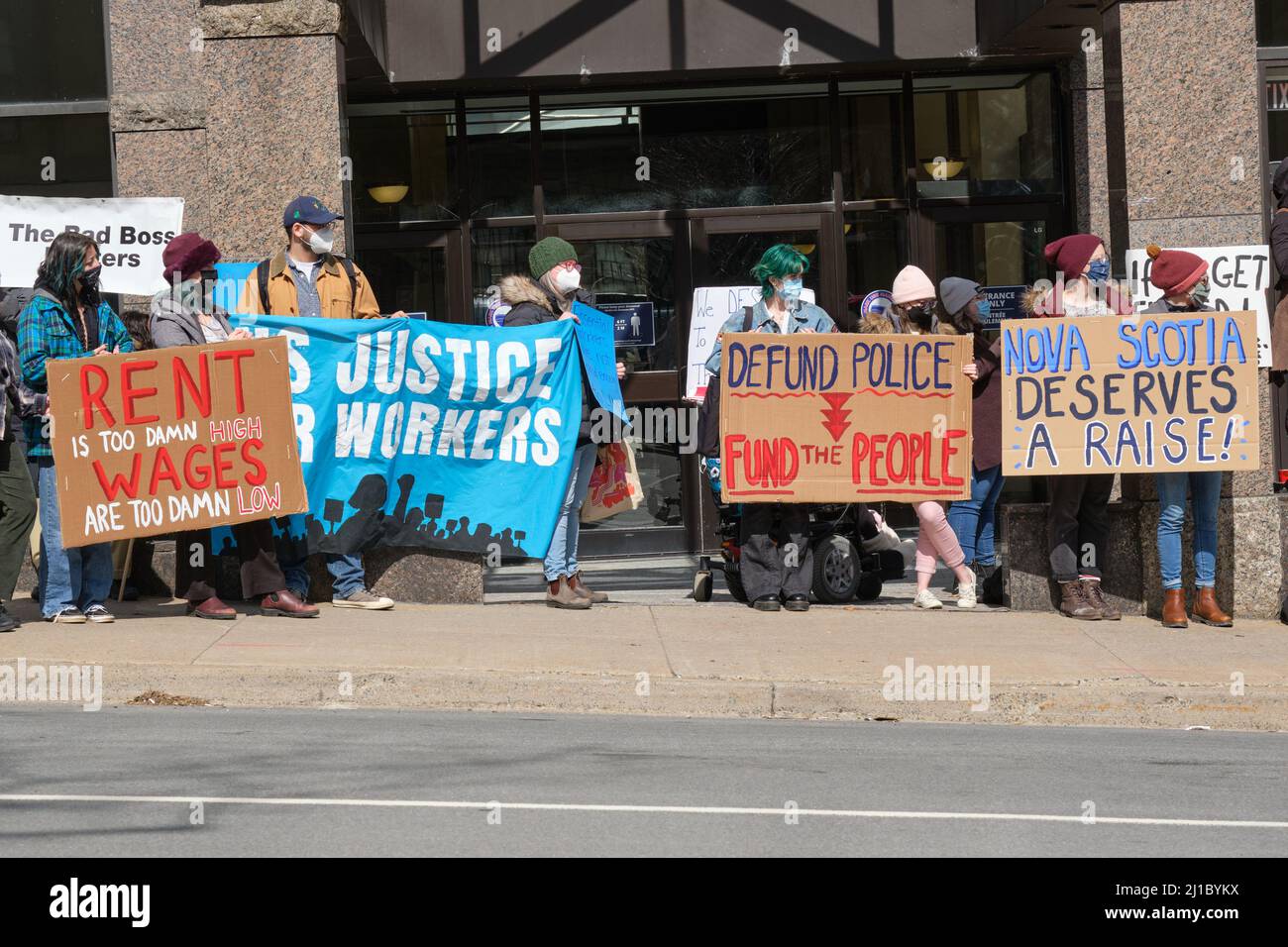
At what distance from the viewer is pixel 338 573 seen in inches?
402

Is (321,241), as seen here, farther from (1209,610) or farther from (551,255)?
(1209,610)

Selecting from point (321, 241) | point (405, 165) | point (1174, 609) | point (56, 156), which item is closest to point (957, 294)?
point (1174, 609)

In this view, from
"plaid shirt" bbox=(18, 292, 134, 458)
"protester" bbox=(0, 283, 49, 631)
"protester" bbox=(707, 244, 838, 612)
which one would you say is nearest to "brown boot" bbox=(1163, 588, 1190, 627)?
"protester" bbox=(707, 244, 838, 612)

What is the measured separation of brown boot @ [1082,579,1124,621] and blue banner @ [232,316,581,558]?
311 centimetres

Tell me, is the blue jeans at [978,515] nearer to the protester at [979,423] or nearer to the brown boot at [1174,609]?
the protester at [979,423]

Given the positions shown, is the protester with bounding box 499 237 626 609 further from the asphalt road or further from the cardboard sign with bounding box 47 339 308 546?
the asphalt road

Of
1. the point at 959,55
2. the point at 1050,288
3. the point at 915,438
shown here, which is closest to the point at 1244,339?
the point at 1050,288

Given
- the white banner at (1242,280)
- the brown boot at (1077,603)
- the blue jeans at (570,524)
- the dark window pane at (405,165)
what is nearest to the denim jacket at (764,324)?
the blue jeans at (570,524)

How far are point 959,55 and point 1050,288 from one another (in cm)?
319

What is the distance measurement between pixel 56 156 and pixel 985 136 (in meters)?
6.84

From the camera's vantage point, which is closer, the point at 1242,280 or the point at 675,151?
the point at 1242,280

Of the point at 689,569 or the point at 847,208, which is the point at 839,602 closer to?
the point at 689,569

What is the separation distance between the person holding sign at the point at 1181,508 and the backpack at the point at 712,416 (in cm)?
233
